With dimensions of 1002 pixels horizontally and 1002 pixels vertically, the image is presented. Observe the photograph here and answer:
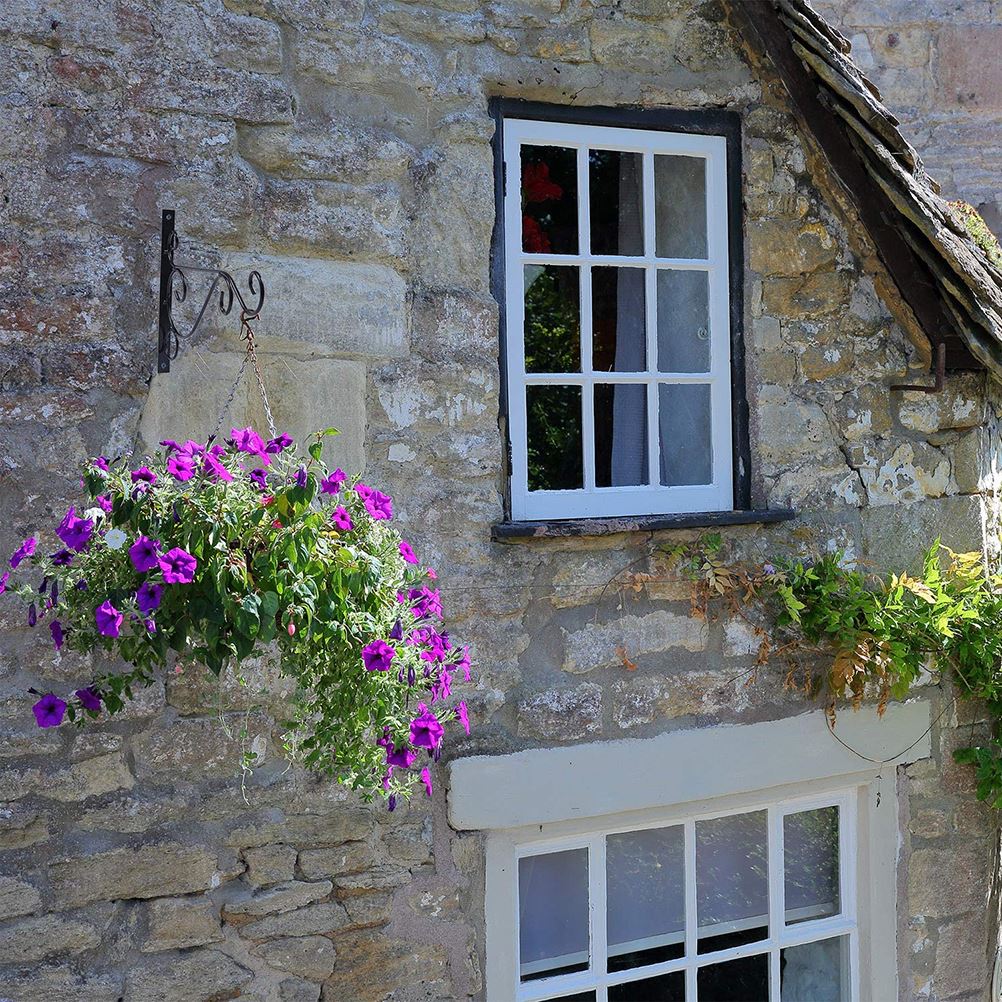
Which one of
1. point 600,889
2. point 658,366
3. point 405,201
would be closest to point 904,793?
point 600,889

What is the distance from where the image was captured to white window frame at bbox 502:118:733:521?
3428 mm

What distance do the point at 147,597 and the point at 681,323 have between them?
2.13m

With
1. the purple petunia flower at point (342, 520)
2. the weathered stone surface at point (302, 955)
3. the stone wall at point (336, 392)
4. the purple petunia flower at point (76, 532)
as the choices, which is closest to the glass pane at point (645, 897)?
the stone wall at point (336, 392)

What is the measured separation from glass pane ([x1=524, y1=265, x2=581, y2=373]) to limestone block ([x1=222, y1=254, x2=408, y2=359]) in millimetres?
637

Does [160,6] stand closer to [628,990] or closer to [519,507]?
[519,507]

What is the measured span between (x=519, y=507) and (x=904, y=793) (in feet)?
5.53

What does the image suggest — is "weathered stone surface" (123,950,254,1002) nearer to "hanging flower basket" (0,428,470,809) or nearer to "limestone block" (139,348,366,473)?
"hanging flower basket" (0,428,470,809)

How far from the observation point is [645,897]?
3678 mm

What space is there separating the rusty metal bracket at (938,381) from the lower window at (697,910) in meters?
1.37

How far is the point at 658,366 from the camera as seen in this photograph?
12.4 ft

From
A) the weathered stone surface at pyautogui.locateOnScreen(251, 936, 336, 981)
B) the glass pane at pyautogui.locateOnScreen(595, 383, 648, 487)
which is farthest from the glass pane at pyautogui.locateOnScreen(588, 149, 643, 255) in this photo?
the weathered stone surface at pyautogui.locateOnScreen(251, 936, 336, 981)

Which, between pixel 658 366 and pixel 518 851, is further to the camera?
pixel 658 366

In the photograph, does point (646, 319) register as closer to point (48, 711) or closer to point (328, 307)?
point (328, 307)

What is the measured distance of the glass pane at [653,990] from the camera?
11.9 feet
